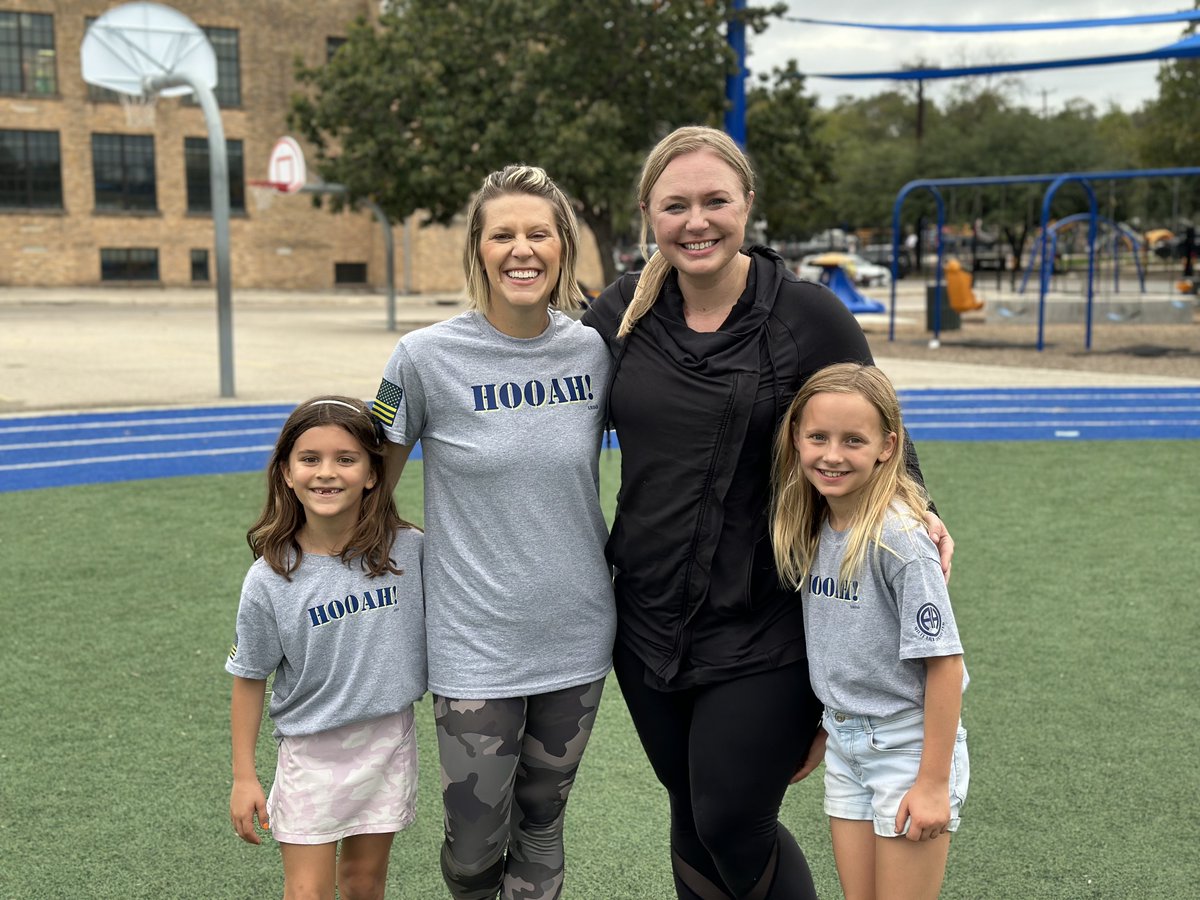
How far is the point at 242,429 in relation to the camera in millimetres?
10859

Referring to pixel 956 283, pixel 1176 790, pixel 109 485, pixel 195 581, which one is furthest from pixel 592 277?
pixel 1176 790

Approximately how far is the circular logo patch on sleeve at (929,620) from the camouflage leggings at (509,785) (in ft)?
2.24

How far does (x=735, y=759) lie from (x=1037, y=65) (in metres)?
19.3

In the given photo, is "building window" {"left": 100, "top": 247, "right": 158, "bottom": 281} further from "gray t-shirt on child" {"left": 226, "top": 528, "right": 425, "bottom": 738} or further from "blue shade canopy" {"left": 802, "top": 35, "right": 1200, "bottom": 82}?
"gray t-shirt on child" {"left": 226, "top": 528, "right": 425, "bottom": 738}

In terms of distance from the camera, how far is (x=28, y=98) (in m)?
36.9

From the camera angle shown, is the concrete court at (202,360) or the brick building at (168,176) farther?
the brick building at (168,176)

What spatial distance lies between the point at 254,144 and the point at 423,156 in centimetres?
2008

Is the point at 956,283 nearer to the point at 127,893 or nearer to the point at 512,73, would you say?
the point at 512,73

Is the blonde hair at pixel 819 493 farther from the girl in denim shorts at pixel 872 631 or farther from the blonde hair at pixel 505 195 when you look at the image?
the blonde hair at pixel 505 195

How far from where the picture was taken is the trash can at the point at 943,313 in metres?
20.8

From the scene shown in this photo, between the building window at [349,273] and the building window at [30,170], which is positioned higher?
the building window at [30,170]

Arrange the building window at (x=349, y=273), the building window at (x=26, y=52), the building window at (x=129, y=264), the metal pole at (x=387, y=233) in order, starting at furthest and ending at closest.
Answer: the building window at (x=349, y=273), the building window at (x=129, y=264), the building window at (x=26, y=52), the metal pole at (x=387, y=233)

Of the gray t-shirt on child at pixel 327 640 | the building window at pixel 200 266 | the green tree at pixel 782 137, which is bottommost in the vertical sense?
the gray t-shirt on child at pixel 327 640

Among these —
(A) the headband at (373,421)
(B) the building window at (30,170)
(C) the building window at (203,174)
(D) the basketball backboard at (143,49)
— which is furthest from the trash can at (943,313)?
(B) the building window at (30,170)
